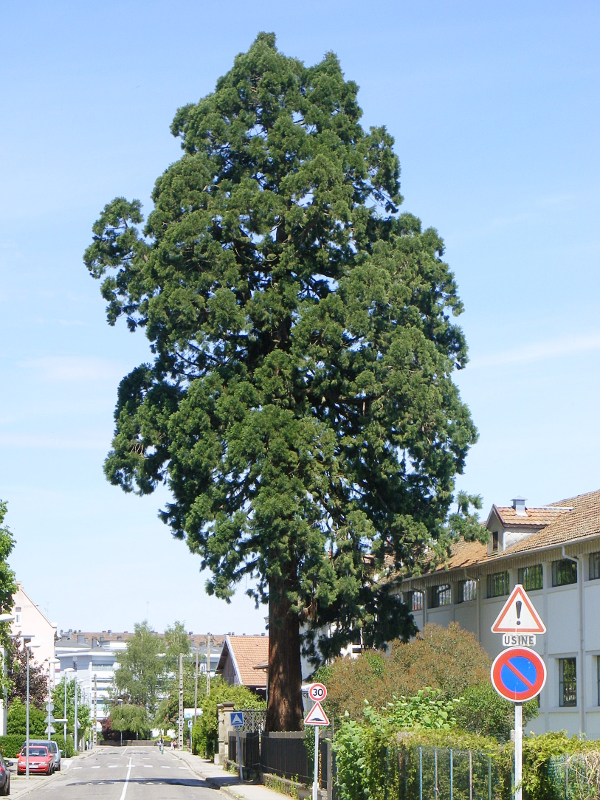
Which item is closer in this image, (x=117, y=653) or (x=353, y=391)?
(x=353, y=391)

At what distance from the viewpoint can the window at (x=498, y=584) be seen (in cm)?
3769

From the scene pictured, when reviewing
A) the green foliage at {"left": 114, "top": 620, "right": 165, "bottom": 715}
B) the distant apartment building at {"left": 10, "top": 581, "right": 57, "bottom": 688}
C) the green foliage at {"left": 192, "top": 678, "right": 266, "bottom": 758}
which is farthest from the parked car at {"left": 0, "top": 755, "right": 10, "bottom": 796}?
the green foliage at {"left": 114, "top": 620, "right": 165, "bottom": 715}

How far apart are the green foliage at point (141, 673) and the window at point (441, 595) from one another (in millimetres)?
96363

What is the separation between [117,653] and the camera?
13938 cm

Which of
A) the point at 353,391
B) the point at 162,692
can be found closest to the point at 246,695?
the point at 353,391

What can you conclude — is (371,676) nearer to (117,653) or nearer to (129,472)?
(129,472)

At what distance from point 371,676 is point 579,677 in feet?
20.4

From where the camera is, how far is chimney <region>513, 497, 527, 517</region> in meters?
39.0

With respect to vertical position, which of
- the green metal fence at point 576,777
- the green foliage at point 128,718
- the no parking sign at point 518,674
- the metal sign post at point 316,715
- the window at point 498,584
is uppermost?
the window at point 498,584

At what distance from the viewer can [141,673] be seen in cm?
13638

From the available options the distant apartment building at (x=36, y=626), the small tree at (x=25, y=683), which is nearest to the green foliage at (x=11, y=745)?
the small tree at (x=25, y=683)

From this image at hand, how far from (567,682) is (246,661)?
47400 mm

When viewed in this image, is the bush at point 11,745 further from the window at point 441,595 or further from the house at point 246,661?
the window at point 441,595

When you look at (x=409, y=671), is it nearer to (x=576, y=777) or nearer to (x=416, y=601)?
(x=416, y=601)
